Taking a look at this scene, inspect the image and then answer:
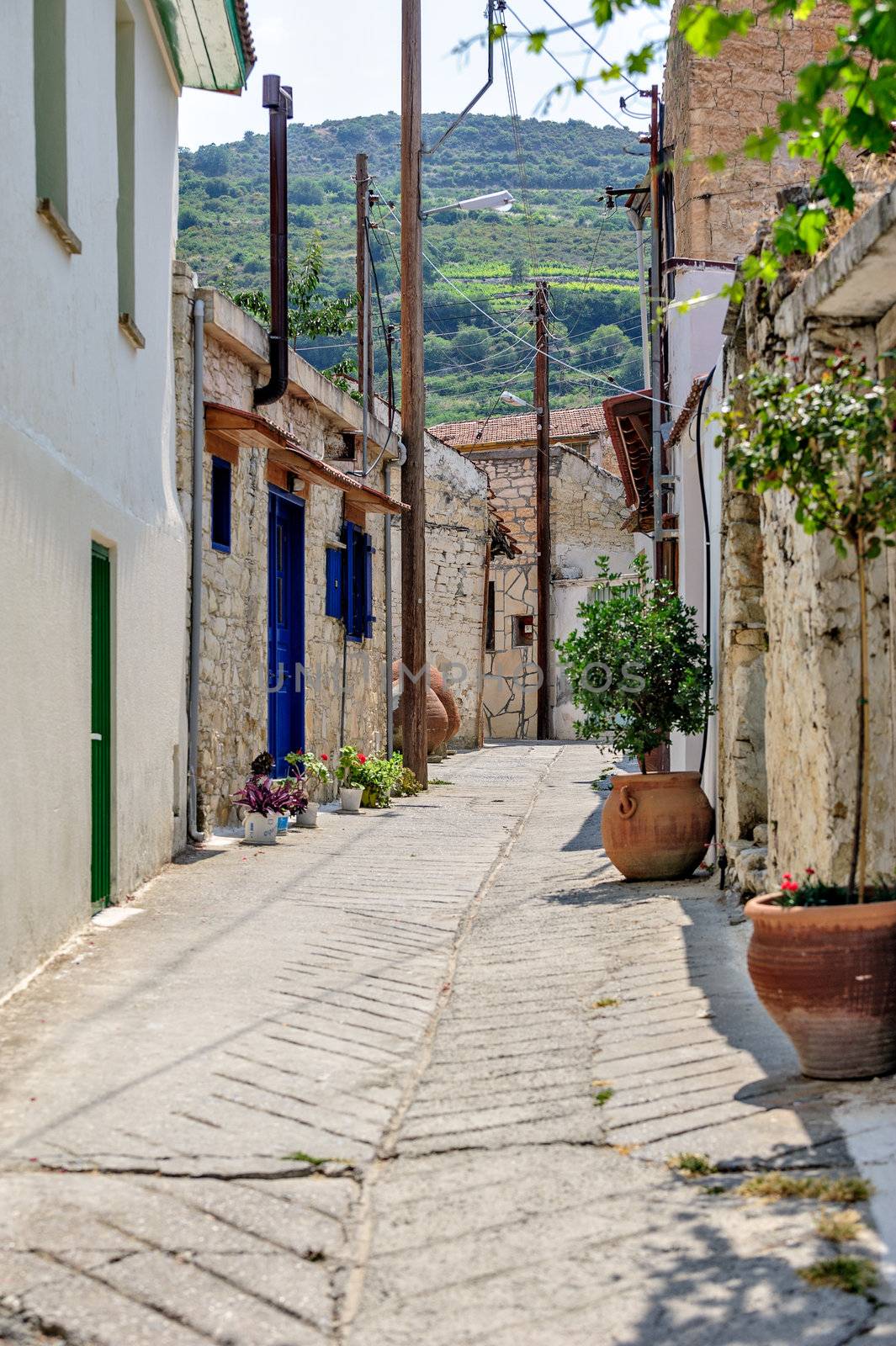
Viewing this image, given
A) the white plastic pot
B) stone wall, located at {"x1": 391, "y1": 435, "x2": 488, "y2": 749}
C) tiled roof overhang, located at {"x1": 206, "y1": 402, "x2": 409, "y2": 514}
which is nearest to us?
tiled roof overhang, located at {"x1": 206, "y1": 402, "x2": 409, "y2": 514}

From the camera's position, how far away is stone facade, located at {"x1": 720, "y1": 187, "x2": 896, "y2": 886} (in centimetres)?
520

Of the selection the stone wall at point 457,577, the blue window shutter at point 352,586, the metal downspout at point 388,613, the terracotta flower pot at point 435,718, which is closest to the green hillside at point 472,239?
the stone wall at point 457,577

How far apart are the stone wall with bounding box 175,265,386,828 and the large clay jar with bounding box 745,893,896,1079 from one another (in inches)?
250

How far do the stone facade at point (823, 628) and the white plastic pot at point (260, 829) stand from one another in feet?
14.2

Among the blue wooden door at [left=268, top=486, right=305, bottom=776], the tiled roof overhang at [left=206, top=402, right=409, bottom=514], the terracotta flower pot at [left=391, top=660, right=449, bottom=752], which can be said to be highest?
the tiled roof overhang at [left=206, top=402, right=409, bottom=514]

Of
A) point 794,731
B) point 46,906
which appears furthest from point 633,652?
point 46,906

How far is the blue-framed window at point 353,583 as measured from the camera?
13844 mm

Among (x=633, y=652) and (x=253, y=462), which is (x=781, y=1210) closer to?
(x=633, y=652)

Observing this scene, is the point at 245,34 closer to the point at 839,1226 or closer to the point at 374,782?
the point at 374,782

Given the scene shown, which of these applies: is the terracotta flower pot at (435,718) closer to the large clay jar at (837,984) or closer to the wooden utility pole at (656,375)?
the wooden utility pole at (656,375)

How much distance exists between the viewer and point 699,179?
43.5 ft

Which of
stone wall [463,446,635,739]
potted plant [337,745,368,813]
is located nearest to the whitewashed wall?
potted plant [337,745,368,813]

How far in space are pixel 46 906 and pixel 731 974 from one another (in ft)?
9.04

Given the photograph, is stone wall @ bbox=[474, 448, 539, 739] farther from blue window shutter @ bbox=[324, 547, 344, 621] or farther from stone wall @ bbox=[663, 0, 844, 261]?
stone wall @ bbox=[663, 0, 844, 261]
